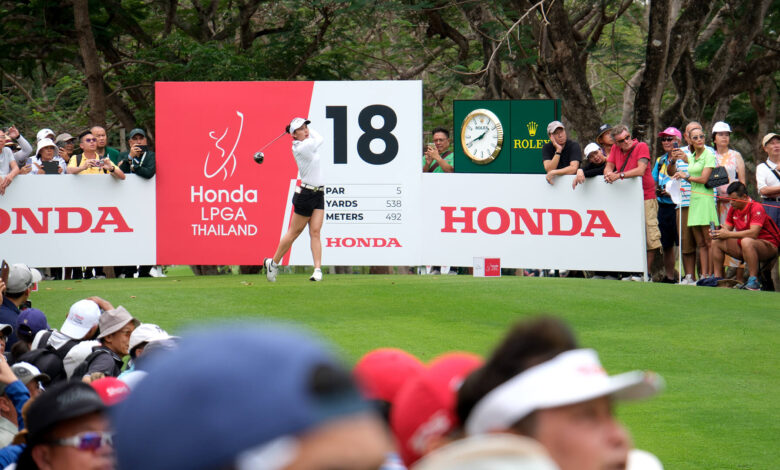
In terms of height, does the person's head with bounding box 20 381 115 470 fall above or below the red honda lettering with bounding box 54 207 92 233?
below

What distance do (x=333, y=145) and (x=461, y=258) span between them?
8.78ft

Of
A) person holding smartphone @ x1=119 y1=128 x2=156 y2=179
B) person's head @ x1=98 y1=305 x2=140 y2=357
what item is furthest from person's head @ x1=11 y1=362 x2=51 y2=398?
person holding smartphone @ x1=119 y1=128 x2=156 y2=179

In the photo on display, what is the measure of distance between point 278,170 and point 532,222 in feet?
13.4

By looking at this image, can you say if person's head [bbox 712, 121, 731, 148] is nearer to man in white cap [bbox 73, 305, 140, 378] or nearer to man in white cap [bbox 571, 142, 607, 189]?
man in white cap [bbox 571, 142, 607, 189]

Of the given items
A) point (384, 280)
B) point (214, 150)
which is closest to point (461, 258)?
point (384, 280)

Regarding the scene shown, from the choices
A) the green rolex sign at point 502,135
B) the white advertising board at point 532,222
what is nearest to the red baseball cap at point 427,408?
the white advertising board at point 532,222

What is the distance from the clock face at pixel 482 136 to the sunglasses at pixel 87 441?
15.0 meters

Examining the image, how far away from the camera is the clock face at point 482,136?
1825cm

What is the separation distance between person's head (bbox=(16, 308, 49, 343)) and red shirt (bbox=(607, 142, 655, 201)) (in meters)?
9.93

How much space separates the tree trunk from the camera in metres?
25.1

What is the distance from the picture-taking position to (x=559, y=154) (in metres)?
17.1

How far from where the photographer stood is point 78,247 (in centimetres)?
1780

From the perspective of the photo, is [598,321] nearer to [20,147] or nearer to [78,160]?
[78,160]

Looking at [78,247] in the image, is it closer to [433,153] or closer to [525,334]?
[433,153]
